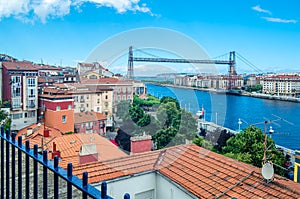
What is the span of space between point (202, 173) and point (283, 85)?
2996 centimetres

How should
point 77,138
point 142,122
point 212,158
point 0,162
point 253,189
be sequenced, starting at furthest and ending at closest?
point 142,122
point 77,138
point 212,158
point 253,189
point 0,162

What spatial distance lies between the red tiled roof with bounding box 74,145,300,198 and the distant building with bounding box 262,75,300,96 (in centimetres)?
2907

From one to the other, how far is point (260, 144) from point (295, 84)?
25634mm

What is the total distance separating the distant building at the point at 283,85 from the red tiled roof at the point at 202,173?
29067 millimetres

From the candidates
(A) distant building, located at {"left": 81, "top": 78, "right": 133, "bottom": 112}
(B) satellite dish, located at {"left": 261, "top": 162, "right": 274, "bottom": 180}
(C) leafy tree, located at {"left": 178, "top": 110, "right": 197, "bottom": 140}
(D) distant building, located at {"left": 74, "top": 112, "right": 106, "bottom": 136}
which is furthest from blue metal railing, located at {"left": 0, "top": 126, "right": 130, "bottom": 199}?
(D) distant building, located at {"left": 74, "top": 112, "right": 106, "bottom": 136}

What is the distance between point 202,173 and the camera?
5.99 feet

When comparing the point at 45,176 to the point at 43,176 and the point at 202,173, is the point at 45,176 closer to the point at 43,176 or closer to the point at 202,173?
the point at 43,176

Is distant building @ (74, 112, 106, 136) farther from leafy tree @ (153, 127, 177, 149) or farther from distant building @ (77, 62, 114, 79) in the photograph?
leafy tree @ (153, 127, 177, 149)

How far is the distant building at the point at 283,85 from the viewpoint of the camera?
92.4ft

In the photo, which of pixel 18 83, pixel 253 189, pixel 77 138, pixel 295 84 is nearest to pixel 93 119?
pixel 18 83

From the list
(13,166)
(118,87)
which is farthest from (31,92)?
(13,166)

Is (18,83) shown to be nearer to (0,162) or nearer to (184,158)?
(184,158)

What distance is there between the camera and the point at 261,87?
102 ft

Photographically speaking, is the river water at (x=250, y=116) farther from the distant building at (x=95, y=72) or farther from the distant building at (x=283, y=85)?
the distant building at (x=283, y=85)
